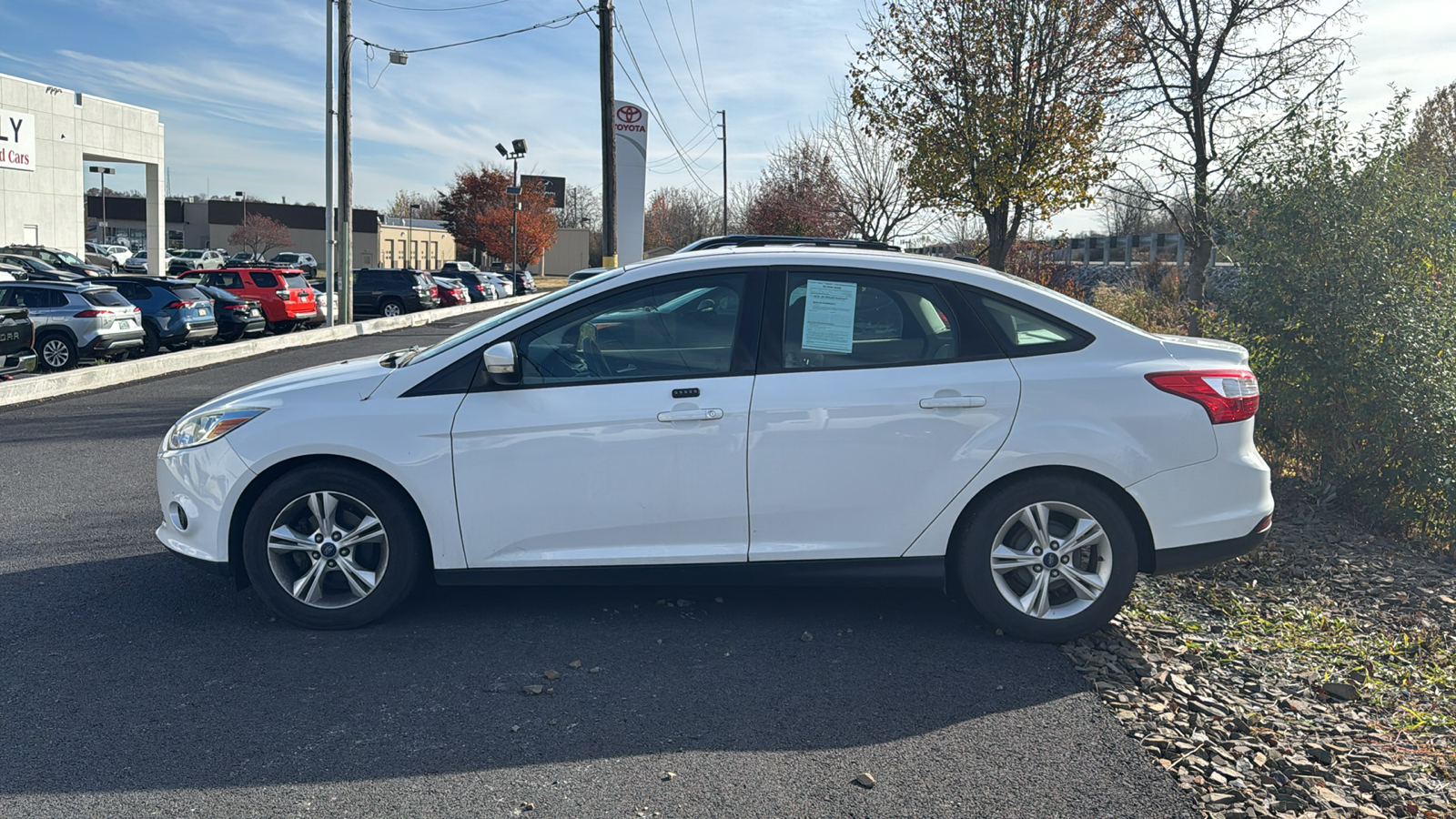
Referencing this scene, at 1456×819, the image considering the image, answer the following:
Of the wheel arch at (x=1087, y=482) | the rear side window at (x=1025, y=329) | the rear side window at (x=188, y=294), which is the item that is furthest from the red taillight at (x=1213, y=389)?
the rear side window at (x=188, y=294)

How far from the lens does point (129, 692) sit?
420 centimetres

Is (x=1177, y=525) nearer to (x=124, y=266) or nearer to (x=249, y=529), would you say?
(x=249, y=529)

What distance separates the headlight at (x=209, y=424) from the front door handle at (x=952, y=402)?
2863mm

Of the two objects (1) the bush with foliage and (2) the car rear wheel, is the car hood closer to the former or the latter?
(1) the bush with foliage

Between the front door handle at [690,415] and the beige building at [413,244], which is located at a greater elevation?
the beige building at [413,244]

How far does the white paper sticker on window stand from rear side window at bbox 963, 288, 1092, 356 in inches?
21.3

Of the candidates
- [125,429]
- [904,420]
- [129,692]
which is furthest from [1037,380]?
[125,429]

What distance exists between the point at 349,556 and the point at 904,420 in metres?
2.47

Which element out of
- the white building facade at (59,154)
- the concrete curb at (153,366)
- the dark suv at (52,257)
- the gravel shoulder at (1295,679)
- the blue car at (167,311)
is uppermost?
the white building facade at (59,154)

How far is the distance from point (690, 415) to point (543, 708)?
1.34 metres

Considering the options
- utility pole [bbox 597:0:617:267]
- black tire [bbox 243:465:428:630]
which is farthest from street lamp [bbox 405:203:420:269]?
black tire [bbox 243:465:428:630]

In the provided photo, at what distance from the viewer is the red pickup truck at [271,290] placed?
27.0 metres

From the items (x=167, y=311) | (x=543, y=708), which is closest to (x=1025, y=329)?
(x=543, y=708)

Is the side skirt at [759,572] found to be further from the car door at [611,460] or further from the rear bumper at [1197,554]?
the rear bumper at [1197,554]
